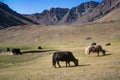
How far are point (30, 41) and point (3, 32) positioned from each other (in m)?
25.4

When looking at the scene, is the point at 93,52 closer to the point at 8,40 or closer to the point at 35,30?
the point at 8,40

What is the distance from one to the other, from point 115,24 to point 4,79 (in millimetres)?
100637

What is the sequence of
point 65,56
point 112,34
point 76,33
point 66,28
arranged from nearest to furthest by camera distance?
point 65,56
point 112,34
point 76,33
point 66,28

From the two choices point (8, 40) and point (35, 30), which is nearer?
point (8, 40)

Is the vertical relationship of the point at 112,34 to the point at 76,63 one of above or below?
above

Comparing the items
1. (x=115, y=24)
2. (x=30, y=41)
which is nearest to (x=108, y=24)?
(x=115, y=24)

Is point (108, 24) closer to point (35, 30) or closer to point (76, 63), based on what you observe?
point (35, 30)

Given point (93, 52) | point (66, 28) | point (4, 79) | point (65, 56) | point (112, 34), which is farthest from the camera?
point (66, 28)

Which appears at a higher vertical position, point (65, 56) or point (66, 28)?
point (66, 28)

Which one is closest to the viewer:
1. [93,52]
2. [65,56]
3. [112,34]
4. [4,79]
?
[4,79]

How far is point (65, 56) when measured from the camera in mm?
33250

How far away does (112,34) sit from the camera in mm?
108750

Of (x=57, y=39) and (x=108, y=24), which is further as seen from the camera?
(x=108, y=24)

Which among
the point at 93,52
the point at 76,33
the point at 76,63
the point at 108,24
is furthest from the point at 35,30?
the point at 76,63
